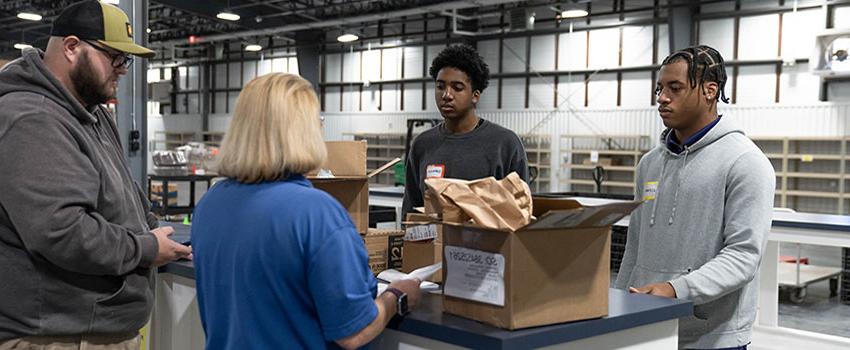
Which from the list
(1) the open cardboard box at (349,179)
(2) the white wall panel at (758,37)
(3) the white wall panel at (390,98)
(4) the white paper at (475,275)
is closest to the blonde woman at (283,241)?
(4) the white paper at (475,275)

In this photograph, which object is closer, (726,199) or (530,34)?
(726,199)

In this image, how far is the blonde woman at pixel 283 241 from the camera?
1442 mm

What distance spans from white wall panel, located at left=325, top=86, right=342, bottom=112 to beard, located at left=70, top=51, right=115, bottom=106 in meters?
16.5

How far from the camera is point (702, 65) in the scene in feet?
6.89

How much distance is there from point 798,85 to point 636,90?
2724 mm

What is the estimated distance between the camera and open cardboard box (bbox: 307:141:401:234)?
2.29 m

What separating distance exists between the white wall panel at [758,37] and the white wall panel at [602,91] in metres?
2.30

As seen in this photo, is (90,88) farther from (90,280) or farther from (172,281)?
(172,281)

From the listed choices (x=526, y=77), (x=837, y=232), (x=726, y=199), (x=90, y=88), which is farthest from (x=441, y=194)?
(x=526, y=77)

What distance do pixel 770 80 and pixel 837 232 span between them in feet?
27.6

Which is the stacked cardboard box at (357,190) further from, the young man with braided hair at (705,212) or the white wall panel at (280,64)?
the white wall panel at (280,64)

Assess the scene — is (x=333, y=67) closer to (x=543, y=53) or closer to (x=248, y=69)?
(x=248, y=69)

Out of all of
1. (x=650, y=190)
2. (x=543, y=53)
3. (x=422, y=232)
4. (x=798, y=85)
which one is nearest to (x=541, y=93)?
(x=543, y=53)

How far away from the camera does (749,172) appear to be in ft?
6.52
